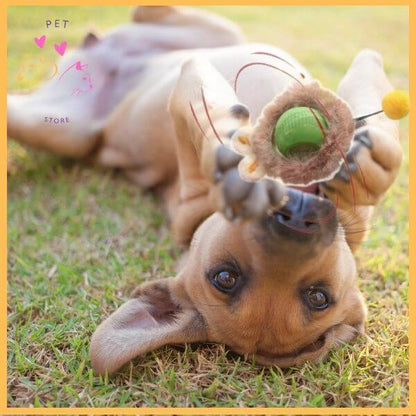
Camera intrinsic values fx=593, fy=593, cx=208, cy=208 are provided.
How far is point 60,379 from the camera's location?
2742 millimetres

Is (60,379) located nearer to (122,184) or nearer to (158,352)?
(158,352)

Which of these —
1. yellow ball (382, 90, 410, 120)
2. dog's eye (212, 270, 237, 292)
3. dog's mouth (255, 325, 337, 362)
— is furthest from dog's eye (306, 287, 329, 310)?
yellow ball (382, 90, 410, 120)

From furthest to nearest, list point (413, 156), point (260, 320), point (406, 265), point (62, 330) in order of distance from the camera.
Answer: point (413, 156), point (406, 265), point (62, 330), point (260, 320)

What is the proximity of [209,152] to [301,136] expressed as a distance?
0.36m

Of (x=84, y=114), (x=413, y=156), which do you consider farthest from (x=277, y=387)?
(x=84, y=114)

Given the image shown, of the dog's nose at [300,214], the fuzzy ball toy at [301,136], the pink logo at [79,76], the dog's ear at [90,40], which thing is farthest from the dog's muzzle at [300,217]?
the dog's ear at [90,40]

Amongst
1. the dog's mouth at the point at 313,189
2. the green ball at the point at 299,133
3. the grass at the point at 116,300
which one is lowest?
the grass at the point at 116,300

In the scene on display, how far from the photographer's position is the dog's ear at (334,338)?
9.13 feet

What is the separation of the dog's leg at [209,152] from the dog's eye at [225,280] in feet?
1.50

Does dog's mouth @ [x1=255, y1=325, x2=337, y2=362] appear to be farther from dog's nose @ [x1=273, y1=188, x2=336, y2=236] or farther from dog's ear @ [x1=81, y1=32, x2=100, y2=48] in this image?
dog's ear @ [x1=81, y1=32, x2=100, y2=48]

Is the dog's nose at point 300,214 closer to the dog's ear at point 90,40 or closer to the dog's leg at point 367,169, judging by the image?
the dog's leg at point 367,169

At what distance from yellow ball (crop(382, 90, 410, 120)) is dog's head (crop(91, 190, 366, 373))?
0.51 meters

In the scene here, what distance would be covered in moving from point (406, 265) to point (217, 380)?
1621 mm

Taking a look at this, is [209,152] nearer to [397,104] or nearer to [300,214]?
[300,214]
